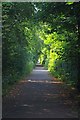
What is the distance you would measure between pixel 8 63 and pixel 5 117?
25.8ft

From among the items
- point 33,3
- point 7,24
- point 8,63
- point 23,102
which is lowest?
point 23,102

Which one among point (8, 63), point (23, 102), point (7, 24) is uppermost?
point (7, 24)

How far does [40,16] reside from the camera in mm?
20078

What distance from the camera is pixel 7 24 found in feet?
57.2

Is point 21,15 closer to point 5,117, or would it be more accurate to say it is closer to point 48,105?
point 48,105

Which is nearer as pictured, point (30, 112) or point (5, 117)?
point (5, 117)

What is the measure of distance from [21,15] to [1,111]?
900 cm

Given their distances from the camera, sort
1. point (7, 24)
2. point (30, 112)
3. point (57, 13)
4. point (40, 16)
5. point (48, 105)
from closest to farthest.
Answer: point (30, 112) → point (48, 105) → point (7, 24) → point (57, 13) → point (40, 16)

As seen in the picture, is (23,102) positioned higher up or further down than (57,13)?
further down

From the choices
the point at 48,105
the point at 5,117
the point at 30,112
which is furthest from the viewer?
the point at 48,105

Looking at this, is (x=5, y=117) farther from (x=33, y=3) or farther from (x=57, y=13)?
(x=33, y=3)

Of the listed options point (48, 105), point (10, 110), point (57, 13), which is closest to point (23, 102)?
point (48, 105)

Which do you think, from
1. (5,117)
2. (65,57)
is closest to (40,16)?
(65,57)

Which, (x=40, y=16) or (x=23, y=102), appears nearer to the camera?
(x=23, y=102)
